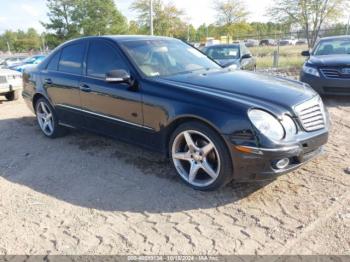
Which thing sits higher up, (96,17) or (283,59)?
(96,17)

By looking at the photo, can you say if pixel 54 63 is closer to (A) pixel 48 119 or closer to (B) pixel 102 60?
(A) pixel 48 119

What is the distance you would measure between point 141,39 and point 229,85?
1572 mm

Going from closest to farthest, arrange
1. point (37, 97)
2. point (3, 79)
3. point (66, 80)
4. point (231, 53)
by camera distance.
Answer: point (66, 80) < point (37, 97) < point (3, 79) < point (231, 53)

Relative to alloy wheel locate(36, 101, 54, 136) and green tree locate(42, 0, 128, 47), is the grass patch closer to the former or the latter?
alloy wheel locate(36, 101, 54, 136)

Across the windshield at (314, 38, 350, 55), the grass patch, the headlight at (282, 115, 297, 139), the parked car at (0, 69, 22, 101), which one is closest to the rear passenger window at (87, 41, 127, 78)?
the headlight at (282, 115, 297, 139)

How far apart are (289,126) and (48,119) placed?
4.08 m

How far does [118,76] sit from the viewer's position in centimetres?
400

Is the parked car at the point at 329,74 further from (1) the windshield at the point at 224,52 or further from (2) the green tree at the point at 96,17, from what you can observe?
(2) the green tree at the point at 96,17

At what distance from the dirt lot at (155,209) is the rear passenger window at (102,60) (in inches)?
45.0

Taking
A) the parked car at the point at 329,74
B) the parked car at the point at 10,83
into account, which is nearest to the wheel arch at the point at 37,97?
the parked car at the point at 10,83

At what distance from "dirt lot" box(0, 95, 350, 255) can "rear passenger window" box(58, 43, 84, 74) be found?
1266mm

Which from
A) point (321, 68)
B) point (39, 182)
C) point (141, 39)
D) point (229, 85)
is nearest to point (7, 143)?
point (39, 182)

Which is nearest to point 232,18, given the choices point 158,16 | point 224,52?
point 158,16

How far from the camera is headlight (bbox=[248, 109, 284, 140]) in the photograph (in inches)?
126
